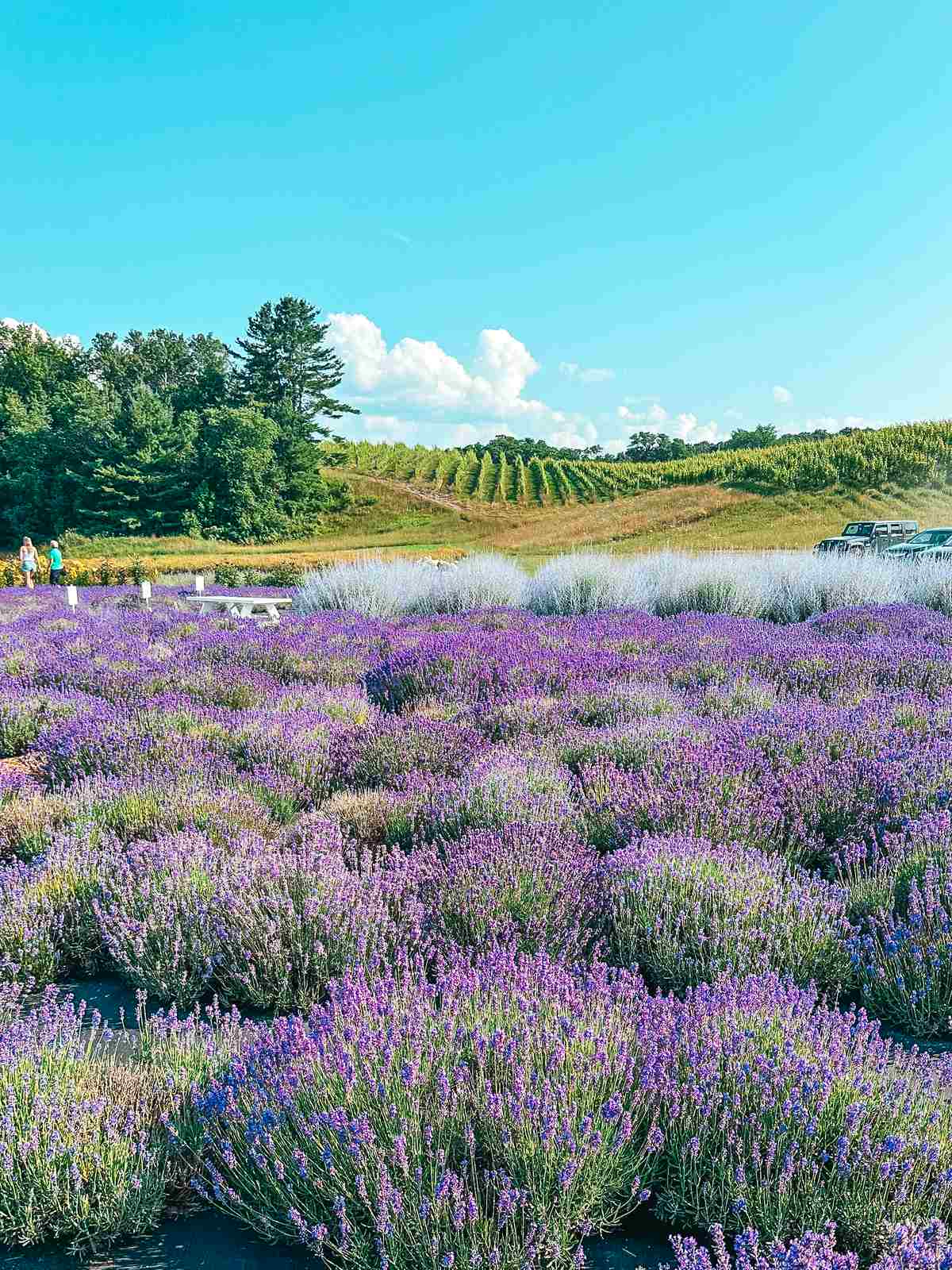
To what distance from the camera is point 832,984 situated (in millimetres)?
2623

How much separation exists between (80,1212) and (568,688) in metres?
4.24

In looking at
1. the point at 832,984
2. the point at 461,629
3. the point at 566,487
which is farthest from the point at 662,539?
the point at 832,984

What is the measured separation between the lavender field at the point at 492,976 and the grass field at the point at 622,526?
27.2 m

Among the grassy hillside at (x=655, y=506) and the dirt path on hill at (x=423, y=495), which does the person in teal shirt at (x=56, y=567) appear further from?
the dirt path on hill at (x=423, y=495)

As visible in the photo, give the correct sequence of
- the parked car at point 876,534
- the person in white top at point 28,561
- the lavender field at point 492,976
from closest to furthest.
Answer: the lavender field at point 492,976 → the person in white top at point 28,561 → the parked car at point 876,534

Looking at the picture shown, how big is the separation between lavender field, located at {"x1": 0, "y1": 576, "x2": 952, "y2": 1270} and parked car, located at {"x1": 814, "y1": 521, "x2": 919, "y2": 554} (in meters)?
22.4

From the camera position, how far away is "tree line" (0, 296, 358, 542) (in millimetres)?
45281

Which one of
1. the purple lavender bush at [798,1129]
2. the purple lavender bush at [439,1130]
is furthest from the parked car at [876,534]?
the purple lavender bush at [439,1130]

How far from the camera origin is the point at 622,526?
3991 cm

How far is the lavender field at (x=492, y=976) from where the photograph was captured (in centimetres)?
166

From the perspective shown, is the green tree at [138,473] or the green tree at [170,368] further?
the green tree at [170,368]

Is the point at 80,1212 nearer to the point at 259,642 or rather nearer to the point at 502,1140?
the point at 502,1140

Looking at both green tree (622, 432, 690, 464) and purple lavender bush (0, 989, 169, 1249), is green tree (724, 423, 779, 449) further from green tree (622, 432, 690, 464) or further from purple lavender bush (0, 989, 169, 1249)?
purple lavender bush (0, 989, 169, 1249)

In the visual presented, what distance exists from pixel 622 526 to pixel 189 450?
23809 mm
